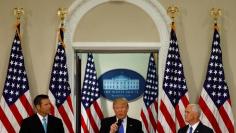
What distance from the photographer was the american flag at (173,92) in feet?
19.2

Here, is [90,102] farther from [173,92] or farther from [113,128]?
[113,128]

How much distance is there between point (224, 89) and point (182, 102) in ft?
1.86

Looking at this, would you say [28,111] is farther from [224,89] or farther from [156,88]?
[224,89]

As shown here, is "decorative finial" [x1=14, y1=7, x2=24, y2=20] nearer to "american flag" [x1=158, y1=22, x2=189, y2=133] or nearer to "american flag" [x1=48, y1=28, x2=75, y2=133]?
"american flag" [x1=48, y1=28, x2=75, y2=133]

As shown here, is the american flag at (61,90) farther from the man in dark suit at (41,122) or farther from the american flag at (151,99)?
the american flag at (151,99)

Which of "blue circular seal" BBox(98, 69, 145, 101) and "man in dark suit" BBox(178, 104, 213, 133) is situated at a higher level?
"blue circular seal" BBox(98, 69, 145, 101)

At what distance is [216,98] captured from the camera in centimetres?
588

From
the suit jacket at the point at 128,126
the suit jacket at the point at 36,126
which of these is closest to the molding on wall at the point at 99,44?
the suit jacket at the point at 36,126

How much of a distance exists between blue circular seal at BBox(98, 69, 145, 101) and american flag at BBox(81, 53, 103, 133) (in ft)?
1.67

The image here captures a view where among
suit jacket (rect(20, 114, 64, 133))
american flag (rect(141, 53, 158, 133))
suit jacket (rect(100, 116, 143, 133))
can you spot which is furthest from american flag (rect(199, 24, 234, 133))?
suit jacket (rect(20, 114, 64, 133))

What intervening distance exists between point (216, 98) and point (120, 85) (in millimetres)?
2016

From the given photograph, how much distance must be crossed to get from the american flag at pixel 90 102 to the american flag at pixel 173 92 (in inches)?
49.4

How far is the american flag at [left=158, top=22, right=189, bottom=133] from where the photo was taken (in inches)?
230

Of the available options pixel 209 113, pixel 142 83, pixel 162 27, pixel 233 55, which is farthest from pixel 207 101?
pixel 142 83
